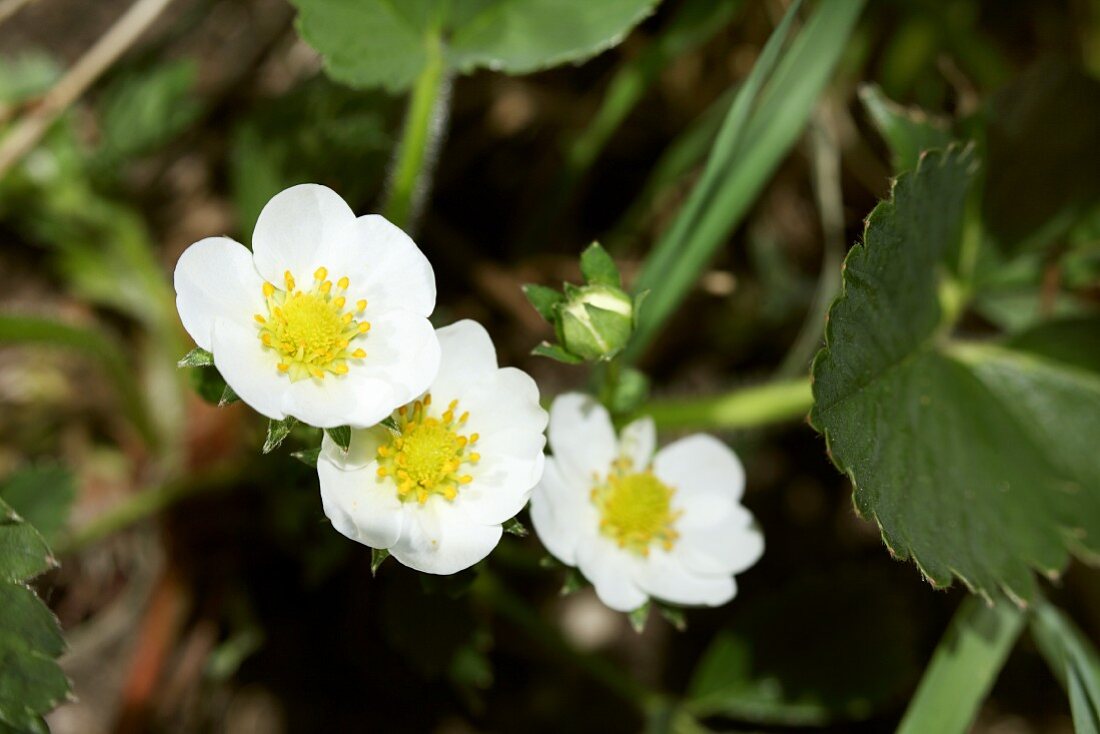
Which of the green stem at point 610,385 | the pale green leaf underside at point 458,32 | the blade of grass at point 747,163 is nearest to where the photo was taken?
the green stem at point 610,385

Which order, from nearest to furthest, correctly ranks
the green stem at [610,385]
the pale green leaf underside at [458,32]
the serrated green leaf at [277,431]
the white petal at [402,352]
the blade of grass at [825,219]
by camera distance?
the serrated green leaf at [277,431]
the white petal at [402,352]
the green stem at [610,385]
the pale green leaf underside at [458,32]
the blade of grass at [825,219]

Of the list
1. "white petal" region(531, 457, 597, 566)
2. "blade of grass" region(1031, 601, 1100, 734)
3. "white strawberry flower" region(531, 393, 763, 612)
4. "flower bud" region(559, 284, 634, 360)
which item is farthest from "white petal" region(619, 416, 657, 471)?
"blade of grass" region(1031, 601, 1100, 734)

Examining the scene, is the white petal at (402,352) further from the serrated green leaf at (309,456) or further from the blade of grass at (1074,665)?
the blade of grass at (1074,665)

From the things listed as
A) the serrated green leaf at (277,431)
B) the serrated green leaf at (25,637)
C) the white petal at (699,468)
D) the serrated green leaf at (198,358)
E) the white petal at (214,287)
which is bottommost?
the white petal at (699,468)

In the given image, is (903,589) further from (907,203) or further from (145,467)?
(145,467)

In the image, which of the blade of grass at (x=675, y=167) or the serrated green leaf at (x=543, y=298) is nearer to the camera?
the serrated green leaf at (x=543, y=298)

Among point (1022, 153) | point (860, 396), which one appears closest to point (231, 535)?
point (860, 396)

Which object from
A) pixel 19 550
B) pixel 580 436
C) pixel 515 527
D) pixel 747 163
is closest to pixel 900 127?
pixel 747 163

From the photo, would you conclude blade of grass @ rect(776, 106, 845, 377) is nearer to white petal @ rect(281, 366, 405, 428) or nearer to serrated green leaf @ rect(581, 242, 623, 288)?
serrated green leaf @ rect(581, 242, 623, 288)

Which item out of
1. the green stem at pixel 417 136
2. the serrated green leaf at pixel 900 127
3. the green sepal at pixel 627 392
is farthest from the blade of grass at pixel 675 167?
the green sepal at pixel 627 392
